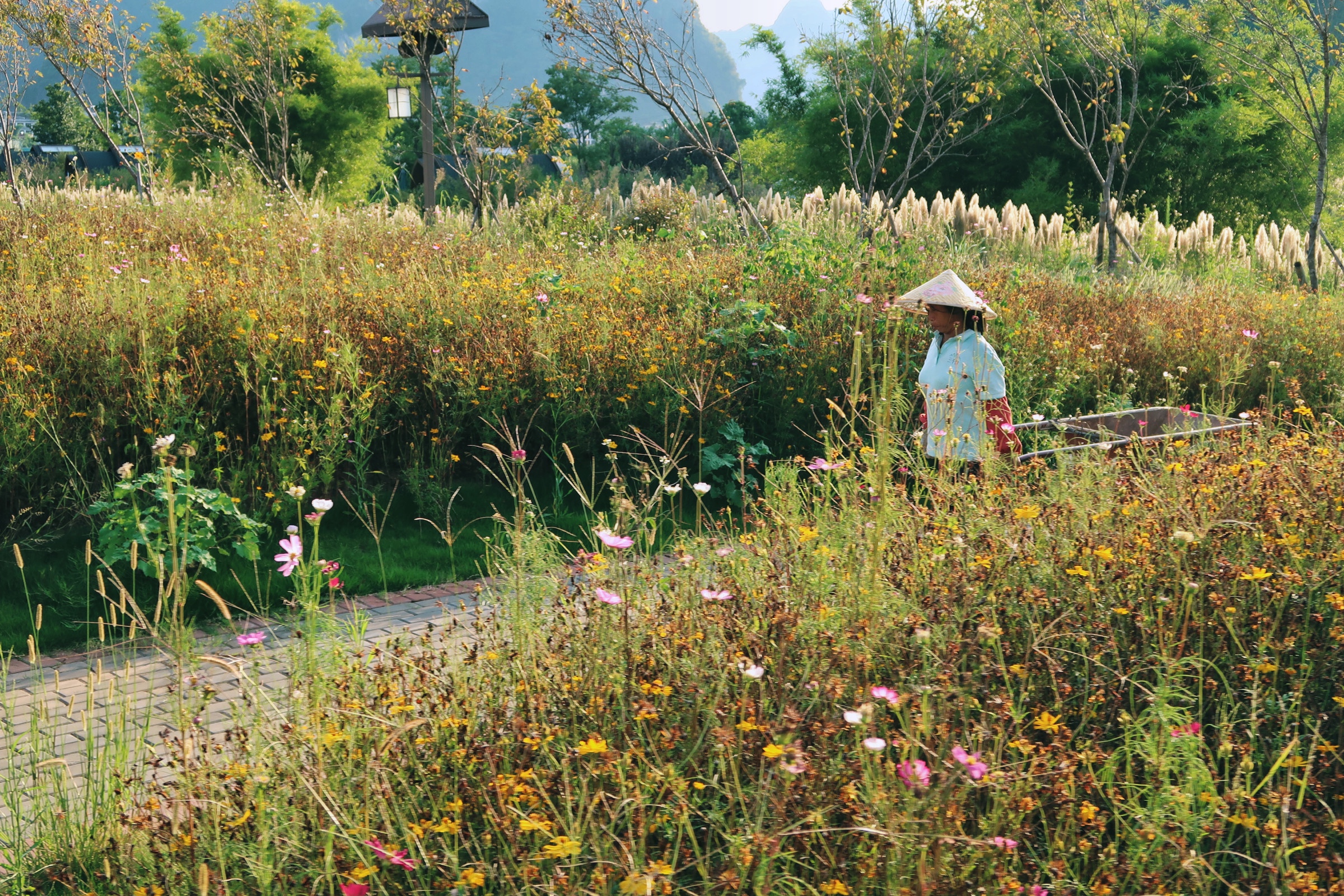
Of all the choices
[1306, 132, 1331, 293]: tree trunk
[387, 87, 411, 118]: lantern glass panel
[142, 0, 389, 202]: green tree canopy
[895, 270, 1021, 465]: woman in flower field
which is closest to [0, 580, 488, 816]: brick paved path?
[895, 270, 1021, 465]: woman in flower field

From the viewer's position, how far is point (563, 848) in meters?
2.06

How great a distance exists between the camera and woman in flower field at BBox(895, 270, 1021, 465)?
5457 millimetres

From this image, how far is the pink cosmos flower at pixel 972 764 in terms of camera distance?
208 cm

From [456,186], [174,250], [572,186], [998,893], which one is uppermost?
[456,186]

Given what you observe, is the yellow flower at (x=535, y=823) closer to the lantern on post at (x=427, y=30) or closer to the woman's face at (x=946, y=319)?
the woman's face at (x=946, y=319)

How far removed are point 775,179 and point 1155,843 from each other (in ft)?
119

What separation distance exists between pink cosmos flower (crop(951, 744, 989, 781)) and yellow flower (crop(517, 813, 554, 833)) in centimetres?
81

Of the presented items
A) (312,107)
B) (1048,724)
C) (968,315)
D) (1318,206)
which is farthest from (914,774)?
(312,107)

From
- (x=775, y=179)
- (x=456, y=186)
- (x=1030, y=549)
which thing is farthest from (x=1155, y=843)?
(x=456, y=186)

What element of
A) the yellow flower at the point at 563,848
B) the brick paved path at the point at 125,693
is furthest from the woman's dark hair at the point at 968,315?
the yellow flower at the point at 563,848

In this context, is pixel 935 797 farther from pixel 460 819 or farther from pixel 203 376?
pixel 203 376

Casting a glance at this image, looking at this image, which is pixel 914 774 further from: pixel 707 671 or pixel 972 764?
pixel 707 671

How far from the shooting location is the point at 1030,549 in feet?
11.2

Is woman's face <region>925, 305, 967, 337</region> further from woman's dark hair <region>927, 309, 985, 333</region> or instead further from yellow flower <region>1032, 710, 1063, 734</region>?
yellow flower <region>1032, 710, 1063, 734</region>
